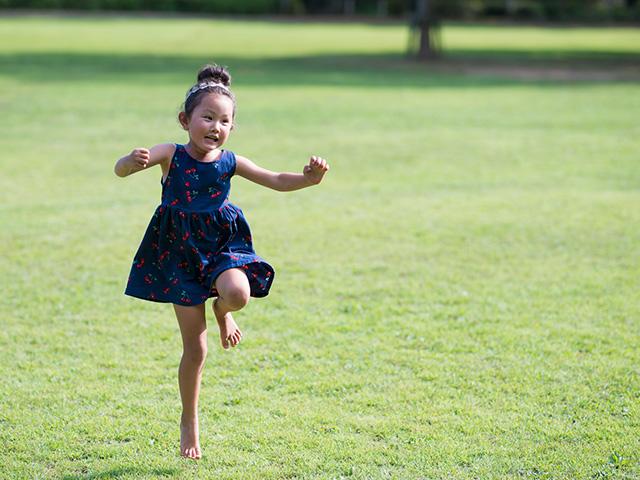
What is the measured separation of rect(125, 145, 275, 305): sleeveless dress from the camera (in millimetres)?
4438

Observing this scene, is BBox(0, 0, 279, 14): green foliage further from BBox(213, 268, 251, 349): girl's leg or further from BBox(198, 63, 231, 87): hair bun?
BBox(213, 268, 251, 349): girl's leg

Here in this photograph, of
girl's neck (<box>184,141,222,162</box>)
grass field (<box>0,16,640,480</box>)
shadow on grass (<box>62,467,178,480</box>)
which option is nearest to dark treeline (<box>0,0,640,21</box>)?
grass field (<box>0,16,640,480</box>)

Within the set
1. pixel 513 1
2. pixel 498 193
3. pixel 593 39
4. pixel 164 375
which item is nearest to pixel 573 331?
pixel 164 375

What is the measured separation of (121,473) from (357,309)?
289 centimetres

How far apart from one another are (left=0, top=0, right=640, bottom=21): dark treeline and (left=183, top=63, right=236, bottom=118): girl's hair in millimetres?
52331

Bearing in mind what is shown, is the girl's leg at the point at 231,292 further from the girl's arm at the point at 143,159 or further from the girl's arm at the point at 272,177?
the girl's arm at the point at 143,159

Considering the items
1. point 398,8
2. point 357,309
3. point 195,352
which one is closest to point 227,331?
point 195,352

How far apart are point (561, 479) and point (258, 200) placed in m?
6.73

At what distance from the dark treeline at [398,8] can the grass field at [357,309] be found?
39.9 metres

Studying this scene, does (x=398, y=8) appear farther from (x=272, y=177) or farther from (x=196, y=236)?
(x=196, y=236)

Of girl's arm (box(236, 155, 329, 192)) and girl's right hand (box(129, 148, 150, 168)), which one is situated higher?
girl's right hand (box(129, 148, 150, 168))

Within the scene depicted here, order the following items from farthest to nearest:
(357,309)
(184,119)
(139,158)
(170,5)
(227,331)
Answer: (170,5) < (357,309) < (227,331) < (184,119) < (139,158)

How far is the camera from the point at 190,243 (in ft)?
14.5

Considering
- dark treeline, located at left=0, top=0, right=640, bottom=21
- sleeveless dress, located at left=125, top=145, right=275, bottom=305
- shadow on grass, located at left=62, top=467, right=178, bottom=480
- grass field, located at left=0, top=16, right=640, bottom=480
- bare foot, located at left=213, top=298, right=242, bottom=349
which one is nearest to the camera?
shadow on grass, located at left=62, top=467, right=178, bottom=480
